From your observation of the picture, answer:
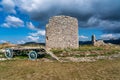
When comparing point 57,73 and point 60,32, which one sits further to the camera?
point 60,32

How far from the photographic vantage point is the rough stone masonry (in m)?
28.8

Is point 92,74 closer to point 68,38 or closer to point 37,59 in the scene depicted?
point 37,59

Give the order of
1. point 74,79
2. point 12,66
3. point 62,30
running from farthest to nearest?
1. point 62,30
2. point 12,66
3. point 74,79

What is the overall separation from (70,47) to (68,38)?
1241 mm

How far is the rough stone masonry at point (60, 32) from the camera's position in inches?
1134

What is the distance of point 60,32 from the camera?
2880 centimetres

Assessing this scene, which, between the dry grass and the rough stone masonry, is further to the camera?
the rough stone masonry

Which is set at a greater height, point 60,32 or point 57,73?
point 60,32

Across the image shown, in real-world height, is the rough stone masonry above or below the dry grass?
above

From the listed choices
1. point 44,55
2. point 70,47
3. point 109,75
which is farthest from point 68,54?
point 109,75

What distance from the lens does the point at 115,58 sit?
24.2 metres

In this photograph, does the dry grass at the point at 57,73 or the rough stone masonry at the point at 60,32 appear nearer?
the dry grass at the point at 57,73

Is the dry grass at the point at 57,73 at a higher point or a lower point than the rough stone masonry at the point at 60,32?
lower

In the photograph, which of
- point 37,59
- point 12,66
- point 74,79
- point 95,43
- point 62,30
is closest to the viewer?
point 74,79
